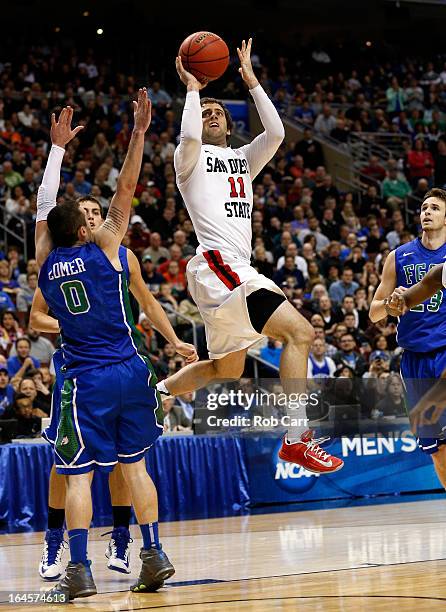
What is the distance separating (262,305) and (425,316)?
184 cm

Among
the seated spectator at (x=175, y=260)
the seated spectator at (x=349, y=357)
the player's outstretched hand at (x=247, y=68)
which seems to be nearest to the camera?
the player's outstretched hand at (x=247, y=68)

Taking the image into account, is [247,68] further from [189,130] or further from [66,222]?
[66,222]

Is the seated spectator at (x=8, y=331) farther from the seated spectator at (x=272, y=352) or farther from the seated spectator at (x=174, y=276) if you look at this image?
the seated spectator at (x=272, y=352)

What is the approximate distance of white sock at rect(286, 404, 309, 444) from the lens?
23.1ft

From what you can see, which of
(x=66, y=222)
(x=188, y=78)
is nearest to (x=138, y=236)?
(x=188, y=78)

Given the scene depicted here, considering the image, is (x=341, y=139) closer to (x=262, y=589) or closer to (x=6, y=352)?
(x=6, y=352)

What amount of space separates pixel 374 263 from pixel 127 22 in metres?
11.6

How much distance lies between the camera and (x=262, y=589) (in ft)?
21.3

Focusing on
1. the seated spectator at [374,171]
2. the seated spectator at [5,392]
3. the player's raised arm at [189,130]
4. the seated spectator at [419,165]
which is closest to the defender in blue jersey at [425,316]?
the player's raised arm at [189,130]

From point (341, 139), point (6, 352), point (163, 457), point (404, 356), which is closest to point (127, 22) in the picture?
point (341, 139)

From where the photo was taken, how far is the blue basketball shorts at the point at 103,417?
641 cm

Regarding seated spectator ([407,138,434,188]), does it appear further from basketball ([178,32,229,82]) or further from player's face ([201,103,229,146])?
basketball ([178,32,229,82])

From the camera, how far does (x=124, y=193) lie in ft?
21.3

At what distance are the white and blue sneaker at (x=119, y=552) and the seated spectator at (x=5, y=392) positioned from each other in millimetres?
5004
